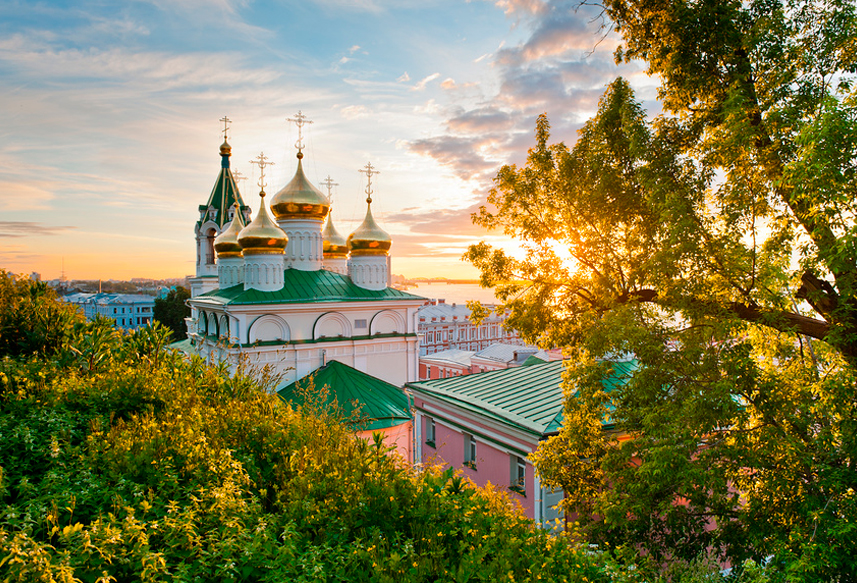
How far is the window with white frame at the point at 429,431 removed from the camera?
12.6 metres

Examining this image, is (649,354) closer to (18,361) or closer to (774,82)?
(774,82)

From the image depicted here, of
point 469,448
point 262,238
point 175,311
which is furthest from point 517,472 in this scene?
point 175,311

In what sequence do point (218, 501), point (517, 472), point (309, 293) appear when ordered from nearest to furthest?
1. point (218, 501)
2. point (517, 472)
3. point (309, 293)

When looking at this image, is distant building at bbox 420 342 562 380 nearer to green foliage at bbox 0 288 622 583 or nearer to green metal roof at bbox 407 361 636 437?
green metal roof at bbox 407 361 636 437

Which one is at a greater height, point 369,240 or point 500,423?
point 369,240

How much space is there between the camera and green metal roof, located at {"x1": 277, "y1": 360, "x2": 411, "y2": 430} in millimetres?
16094

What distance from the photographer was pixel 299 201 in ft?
72.5

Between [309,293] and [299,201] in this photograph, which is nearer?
[309,293]

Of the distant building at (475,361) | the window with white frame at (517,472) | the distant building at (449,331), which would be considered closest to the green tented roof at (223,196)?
the distant building at (475,361)

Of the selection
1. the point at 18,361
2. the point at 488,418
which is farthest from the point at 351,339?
the point at 18,361

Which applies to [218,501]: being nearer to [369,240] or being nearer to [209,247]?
[369,240]

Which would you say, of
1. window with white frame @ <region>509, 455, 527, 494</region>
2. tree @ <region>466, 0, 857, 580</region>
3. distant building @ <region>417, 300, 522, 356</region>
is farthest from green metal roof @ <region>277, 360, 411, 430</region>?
distant building @ <region>417, 300, 522, 356</region>

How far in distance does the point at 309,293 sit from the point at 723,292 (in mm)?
16079

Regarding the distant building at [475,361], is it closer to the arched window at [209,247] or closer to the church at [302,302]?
the church at [302,302]
